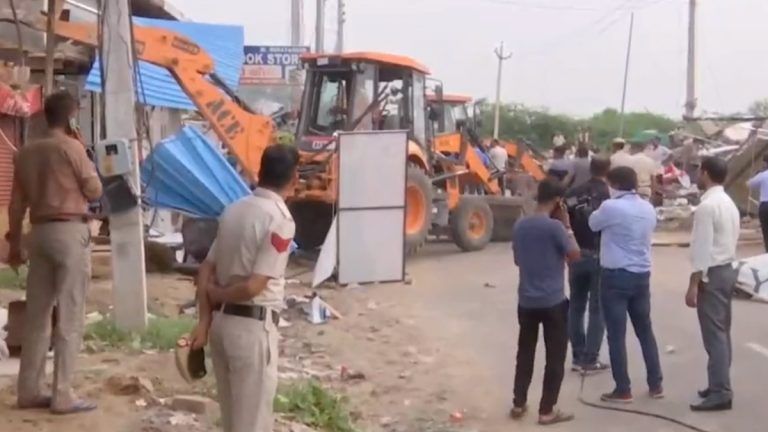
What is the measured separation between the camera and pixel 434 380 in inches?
405

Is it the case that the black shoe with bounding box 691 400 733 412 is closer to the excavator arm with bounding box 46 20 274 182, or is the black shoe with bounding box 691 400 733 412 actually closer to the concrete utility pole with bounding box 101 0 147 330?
the concrete utility pole with bounding box 101 0 147 330

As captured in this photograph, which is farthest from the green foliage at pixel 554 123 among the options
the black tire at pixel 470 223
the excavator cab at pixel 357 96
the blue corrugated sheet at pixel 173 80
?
the excavator cab at pixel 357 96

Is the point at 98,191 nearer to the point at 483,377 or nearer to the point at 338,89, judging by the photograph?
the point at 483,377

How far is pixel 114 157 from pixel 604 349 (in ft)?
16.1

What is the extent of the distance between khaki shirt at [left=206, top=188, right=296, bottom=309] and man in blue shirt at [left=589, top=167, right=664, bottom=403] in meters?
4.28

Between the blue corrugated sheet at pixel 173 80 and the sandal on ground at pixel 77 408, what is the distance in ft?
32.0

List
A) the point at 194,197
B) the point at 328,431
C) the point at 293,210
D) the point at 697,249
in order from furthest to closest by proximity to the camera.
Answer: the point at 293,210
the point at 194,197
the point at 697,249
the point at 328,431

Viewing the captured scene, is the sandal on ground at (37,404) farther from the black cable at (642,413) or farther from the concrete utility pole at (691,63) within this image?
the concrete utility pole at (691,63)

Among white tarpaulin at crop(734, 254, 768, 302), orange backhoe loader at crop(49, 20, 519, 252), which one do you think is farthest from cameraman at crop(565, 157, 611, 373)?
orange backhoe loader at crop(49, 20, 519, 252)

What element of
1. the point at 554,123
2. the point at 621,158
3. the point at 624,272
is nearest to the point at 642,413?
the point at 624,272

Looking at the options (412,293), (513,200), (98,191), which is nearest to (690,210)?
(513,200)

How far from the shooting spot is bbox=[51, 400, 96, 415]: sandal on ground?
7.18 meters

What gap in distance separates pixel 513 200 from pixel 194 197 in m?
8.68

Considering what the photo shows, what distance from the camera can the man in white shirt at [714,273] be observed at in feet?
28.5
